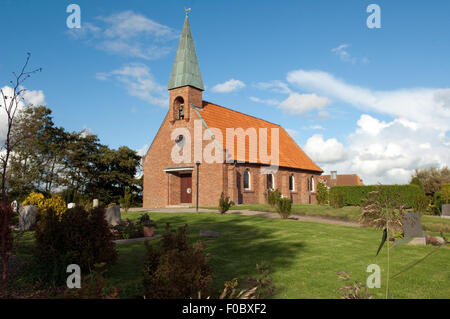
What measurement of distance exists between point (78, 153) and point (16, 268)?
33.1 m

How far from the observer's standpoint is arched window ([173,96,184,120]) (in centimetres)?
3256

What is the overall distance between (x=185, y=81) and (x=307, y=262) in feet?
85.8

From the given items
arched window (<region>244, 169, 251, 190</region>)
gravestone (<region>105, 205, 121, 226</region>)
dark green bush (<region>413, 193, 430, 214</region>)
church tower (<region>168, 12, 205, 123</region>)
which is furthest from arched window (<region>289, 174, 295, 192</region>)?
gravestone (<region>105, 205, 121, 226</region>)

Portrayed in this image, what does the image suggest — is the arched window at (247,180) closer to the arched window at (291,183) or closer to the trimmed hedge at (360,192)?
the trimmed hedge at (360,192)

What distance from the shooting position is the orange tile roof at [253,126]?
107ft

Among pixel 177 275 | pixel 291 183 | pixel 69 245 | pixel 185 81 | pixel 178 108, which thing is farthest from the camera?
pixel 291 183

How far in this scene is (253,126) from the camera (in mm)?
38812

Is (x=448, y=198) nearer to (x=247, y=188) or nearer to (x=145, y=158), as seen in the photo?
(x=247, y=188)

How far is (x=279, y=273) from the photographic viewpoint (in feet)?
22.9

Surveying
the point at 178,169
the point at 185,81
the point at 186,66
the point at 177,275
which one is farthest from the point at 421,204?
the point at 186,66

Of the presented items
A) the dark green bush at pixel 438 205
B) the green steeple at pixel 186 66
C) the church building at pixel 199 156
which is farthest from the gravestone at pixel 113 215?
the dark green bush at pixel 438 205

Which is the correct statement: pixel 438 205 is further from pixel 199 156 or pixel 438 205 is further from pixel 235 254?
pixel 235 254

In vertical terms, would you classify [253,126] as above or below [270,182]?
above
